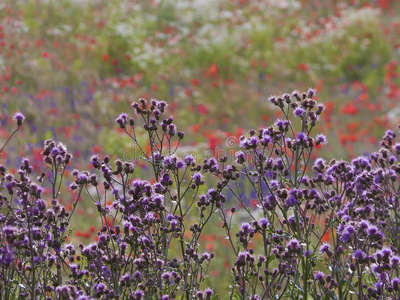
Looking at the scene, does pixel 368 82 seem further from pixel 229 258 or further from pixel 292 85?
pixel 229 258

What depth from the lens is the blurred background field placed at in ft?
30.1

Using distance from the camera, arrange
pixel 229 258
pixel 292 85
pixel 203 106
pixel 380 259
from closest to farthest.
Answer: pixel 380 259 < pixel 229 258 < pixel 203 106 < pixel 292 85

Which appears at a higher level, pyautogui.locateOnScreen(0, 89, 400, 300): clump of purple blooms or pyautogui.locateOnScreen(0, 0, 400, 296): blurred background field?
pyautogui.locateOnScreen(0, 0, 400, 296): blurred background field

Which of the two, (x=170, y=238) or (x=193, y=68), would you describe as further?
(x=193, y=68)

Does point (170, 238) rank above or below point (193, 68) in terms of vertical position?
below

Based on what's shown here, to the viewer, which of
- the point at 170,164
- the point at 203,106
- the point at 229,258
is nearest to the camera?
the point at 170,164

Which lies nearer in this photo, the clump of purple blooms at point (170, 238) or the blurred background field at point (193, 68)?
the clump of purple blooms at point (170, 238)

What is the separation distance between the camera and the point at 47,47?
39.1 feet

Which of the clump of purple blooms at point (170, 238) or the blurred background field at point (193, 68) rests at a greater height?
the blurred background field at point (193, 68)

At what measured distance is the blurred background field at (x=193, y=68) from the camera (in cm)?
916

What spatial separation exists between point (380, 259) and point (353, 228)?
0.21 metres

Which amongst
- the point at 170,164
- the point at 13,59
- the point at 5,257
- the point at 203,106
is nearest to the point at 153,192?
the point at 170,164

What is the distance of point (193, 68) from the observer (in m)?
12.1

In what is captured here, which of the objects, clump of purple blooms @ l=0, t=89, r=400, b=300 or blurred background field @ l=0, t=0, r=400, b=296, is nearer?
clump of purple blooms @ l=0, t=89, r=400, b=300
